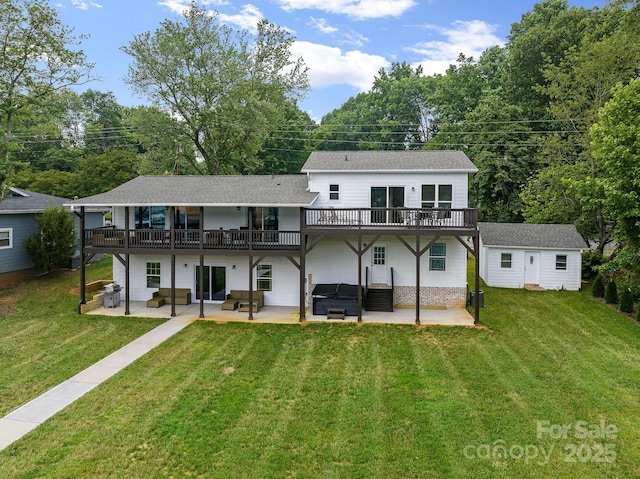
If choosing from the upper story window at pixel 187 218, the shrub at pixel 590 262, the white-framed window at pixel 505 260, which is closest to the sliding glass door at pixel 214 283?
the upper story window at pixel 187 218

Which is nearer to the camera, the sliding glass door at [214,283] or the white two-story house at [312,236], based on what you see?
the white two-story house at [312,236]

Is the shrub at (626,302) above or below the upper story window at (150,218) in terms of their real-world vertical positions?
below

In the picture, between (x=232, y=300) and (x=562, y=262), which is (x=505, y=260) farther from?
(x=232, y=300)

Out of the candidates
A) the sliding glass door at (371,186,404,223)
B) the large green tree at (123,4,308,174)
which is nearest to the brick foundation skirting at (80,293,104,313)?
the sliding glass door at (371,186,404,223)

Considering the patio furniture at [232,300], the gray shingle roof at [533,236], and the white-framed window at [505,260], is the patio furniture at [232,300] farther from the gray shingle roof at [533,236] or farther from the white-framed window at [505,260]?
the white-framed window at [505,260]

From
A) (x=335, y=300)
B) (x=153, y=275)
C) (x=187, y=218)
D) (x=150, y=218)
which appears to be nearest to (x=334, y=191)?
(x=335, y=300)

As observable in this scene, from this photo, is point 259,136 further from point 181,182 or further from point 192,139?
point 181,182
